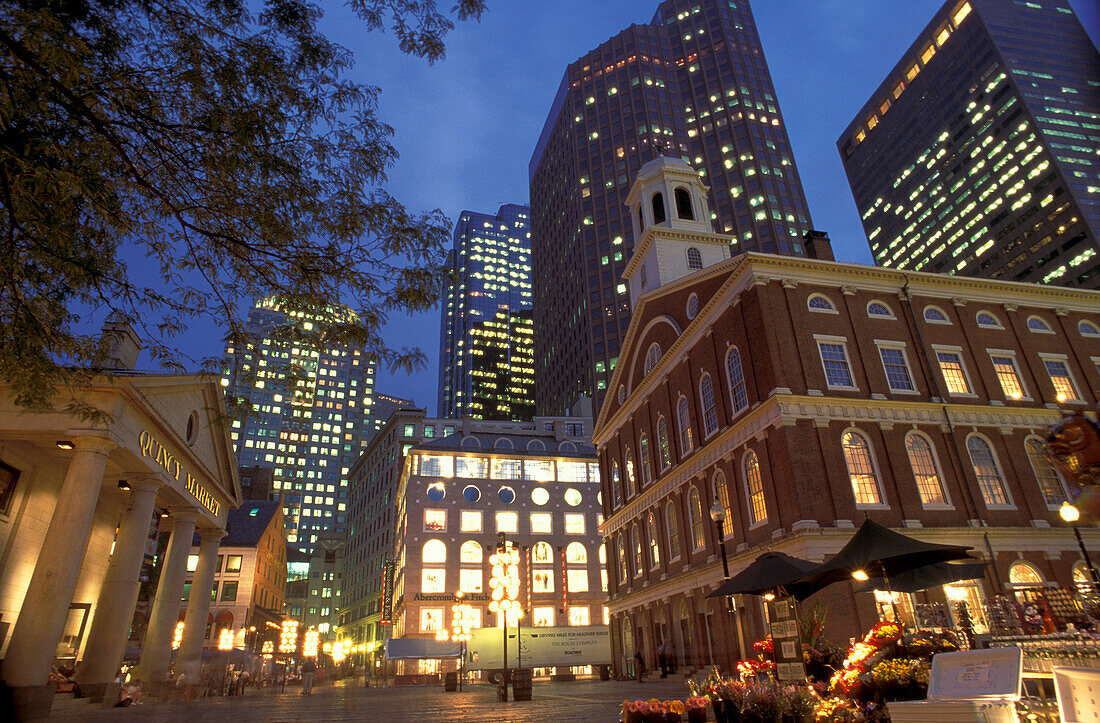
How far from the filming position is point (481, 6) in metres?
8.81

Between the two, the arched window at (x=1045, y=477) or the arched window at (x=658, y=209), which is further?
the arched window at (x=658, y=209)

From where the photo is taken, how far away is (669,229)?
42719 mm

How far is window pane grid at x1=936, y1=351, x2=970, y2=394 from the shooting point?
96.2 feet

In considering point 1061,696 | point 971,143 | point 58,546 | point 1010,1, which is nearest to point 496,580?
point 58,546

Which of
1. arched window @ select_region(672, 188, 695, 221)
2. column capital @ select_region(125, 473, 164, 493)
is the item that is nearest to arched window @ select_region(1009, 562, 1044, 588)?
arched window @ select_region(672, 188, 695, 221)

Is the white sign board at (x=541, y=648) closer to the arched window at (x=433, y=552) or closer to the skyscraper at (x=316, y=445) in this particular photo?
the arched window at (x=433, y=552)

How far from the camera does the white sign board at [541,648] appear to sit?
3544 centimetres

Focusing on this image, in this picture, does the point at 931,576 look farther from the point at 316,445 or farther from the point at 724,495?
the point at 316,445

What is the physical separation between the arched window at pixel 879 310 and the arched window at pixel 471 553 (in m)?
43.6

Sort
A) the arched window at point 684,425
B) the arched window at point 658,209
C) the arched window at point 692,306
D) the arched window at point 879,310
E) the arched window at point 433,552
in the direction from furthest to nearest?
1. the arched window at point 433,552
2. the arched window at point 658,209
3. the arched window at point 692,306
4. the arched window at point 684,425
5. the arched window at point 879,310

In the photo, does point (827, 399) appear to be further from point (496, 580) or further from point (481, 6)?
point (481, 6)

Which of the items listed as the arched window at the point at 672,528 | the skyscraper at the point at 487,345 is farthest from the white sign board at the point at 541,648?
the skyscraper at the point at 487,345

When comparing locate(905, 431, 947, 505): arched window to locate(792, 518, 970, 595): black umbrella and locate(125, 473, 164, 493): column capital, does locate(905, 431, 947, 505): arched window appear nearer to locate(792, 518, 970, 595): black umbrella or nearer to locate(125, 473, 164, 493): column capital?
locate(792, 518, 970, 595): black umbrella

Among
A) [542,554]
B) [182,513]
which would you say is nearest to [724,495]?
[182,513]
